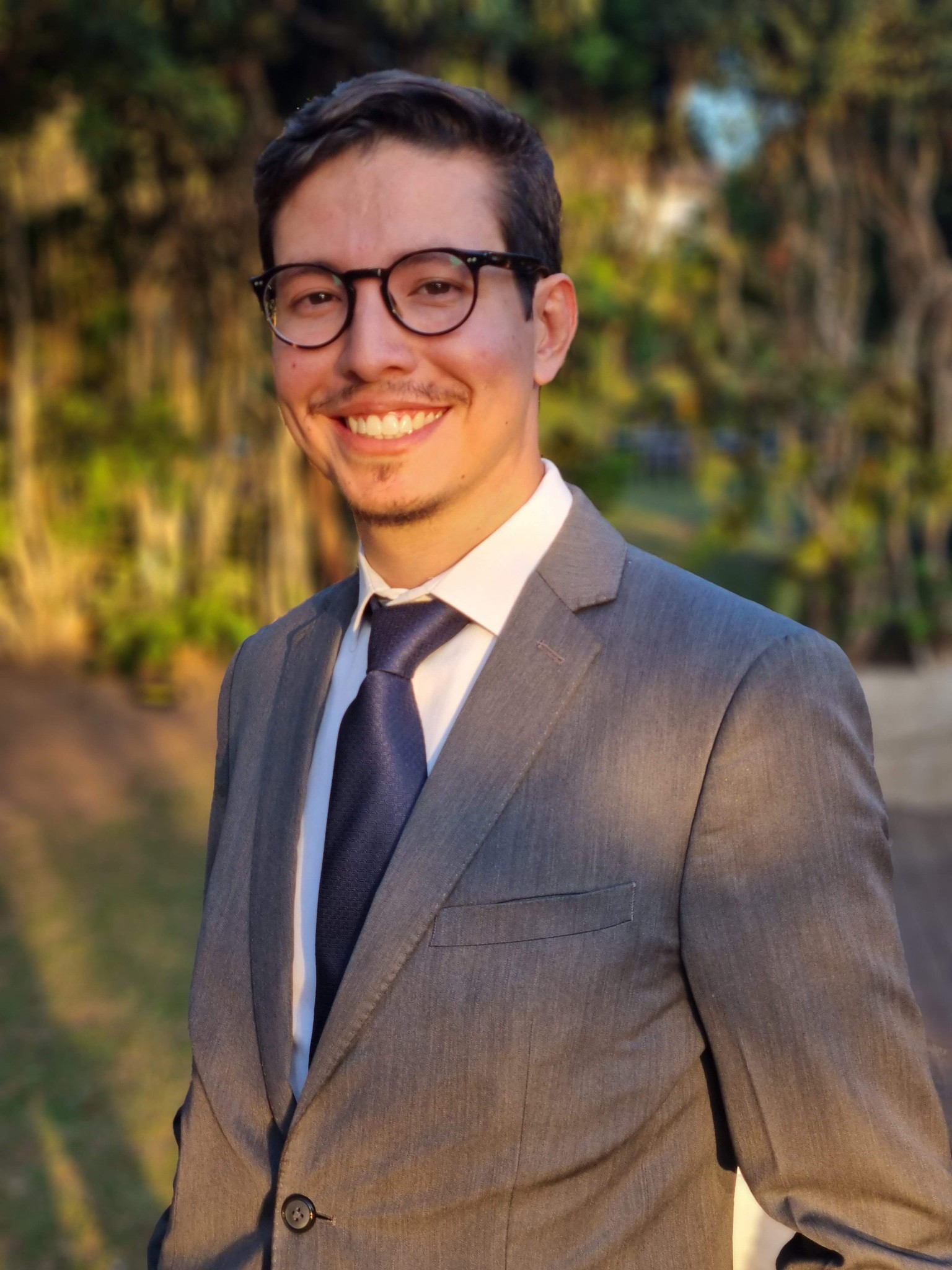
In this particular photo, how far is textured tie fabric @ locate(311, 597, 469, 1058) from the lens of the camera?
1413mm

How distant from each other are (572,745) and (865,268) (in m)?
8.81

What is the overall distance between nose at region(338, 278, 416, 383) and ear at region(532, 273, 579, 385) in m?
0.20

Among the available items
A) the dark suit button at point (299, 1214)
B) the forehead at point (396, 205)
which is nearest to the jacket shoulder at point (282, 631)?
the forehead at point (396, 205)

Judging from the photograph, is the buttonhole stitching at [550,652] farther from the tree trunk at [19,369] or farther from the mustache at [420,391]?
the tree trunk at [19,369]

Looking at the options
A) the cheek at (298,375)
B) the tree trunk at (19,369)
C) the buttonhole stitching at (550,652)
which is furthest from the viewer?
the tree trunk at (19,369)

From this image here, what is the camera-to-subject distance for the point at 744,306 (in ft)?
30.9

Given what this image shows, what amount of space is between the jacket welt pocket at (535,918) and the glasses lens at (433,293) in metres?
0.67

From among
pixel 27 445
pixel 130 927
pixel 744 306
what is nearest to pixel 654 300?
pixel 744 306

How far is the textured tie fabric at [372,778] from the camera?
4.64 ft

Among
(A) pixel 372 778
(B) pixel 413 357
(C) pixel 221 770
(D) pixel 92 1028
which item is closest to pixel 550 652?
(A) pixel 372 778

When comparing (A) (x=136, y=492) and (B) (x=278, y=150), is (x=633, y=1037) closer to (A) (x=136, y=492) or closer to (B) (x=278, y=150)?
(B) (x=278, y=150)

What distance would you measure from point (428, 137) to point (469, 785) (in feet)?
2.49

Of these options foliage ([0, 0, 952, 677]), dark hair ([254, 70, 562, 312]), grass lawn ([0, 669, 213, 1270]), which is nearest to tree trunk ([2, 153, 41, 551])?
foliage ([0, 0, 952, 677])

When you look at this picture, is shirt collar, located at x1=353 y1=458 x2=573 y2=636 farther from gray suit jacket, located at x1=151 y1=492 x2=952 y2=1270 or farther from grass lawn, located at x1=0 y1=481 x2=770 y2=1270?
grass lawn, located at x1=0 y1=481 x2=770 y2=1270
